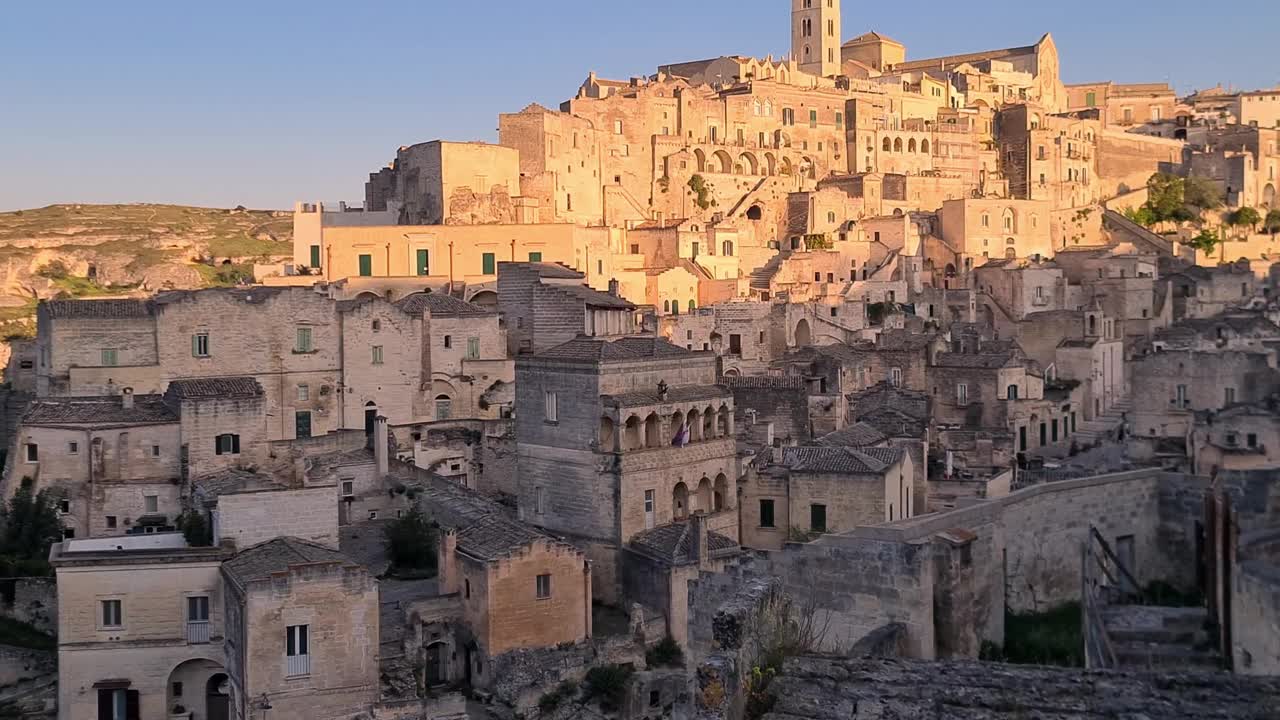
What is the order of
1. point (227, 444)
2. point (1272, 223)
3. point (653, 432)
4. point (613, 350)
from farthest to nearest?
point (1272, 223) → point (227, 444) → point (613, 350) → point (653, 432)

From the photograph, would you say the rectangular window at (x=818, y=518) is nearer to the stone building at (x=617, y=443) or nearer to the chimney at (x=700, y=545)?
the stone building at (x=617, y=443)

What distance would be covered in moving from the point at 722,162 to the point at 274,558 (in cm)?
4447

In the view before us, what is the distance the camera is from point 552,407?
979 inches

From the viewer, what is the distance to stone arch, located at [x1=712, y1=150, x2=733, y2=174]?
61.4 metres

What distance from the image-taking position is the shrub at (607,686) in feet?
68.8

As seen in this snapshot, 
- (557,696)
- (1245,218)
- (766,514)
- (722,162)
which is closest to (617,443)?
(766,514)

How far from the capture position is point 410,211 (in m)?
49.3

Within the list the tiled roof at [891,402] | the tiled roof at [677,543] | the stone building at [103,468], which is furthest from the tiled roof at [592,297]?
the stone building at [103,468]

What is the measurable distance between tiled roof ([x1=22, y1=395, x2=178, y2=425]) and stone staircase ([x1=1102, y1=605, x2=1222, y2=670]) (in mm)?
18806

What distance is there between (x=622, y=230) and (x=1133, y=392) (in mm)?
24268

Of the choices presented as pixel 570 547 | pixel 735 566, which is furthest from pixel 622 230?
pixel 735 566

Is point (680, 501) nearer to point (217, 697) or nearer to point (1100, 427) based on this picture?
point (217, 697)

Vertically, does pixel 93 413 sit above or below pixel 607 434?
above

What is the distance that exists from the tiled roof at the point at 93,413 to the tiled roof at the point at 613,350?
26.2 ft
